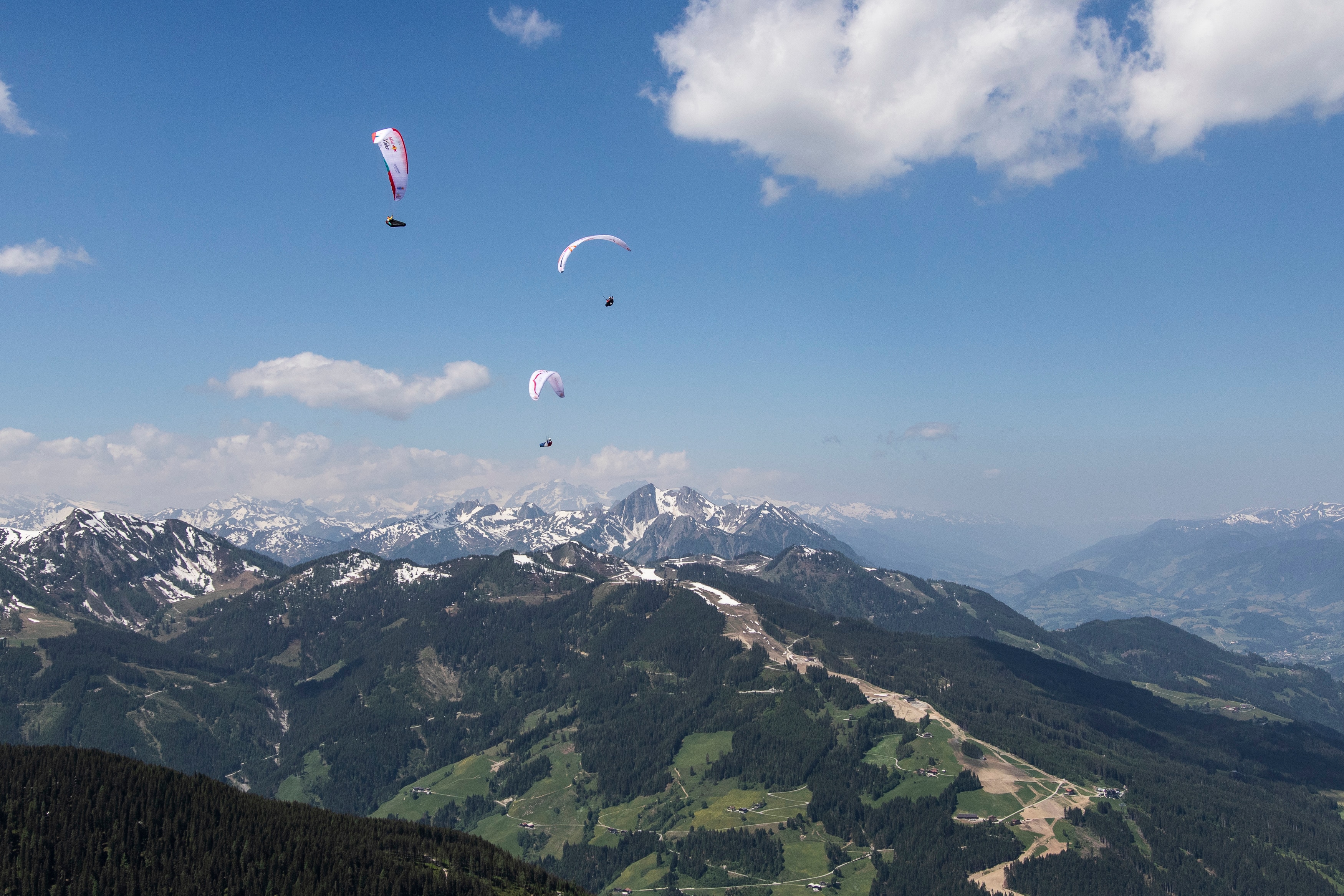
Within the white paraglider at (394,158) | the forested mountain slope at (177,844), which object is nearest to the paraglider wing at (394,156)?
the white paraglider at (394,158)

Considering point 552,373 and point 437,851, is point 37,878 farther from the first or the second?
point 552,373

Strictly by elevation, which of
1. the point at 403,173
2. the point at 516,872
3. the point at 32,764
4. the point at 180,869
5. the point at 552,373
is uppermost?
the point at 403,173

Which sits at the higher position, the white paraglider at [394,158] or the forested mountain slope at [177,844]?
the white paraglider at [394,158]

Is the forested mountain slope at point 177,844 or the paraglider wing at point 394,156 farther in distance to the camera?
the forested mountain slope at point 177,844

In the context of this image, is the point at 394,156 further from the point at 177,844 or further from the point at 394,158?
the point at 177,844

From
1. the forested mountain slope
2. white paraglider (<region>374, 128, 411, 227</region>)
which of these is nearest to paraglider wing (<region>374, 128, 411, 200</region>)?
white paraglider (<region>374, 128, 411, 227</region>)

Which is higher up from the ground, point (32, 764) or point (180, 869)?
point (32, 764)

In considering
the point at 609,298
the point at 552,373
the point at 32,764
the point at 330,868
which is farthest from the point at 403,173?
the point at 32,764

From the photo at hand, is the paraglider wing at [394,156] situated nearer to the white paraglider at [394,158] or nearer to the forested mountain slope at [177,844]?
the white paraglider at [394,158]

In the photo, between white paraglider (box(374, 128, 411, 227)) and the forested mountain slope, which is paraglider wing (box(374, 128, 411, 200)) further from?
the forested mountain slope
